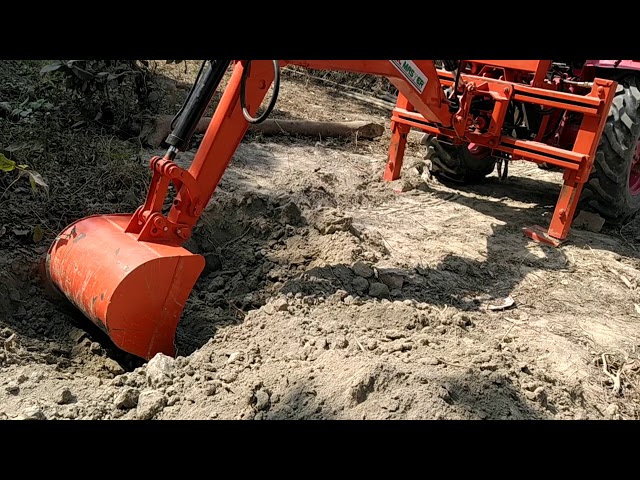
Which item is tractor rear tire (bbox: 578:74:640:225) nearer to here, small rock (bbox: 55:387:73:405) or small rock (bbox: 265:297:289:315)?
small rock (bbox: 265:297:289:315)

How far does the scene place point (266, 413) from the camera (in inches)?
106

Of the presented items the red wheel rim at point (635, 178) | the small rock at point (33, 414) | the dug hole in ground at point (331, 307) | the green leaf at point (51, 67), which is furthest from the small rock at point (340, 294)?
the red wheel rim at point (635, 178)

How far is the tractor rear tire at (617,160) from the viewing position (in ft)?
17.2

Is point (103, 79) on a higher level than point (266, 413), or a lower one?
higher

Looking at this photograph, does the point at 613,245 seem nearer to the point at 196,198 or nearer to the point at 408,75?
the point at 408,75

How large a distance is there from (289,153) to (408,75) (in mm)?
2283

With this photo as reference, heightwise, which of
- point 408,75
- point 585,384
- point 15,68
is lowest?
point 585,384

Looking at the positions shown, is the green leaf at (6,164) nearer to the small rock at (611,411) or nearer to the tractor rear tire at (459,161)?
the small rock at (611,411)

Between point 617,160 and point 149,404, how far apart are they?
4.19 meters

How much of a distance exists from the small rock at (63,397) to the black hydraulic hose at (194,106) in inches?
49.1

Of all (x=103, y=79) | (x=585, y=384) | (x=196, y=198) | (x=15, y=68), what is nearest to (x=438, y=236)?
(x=585, y=384)

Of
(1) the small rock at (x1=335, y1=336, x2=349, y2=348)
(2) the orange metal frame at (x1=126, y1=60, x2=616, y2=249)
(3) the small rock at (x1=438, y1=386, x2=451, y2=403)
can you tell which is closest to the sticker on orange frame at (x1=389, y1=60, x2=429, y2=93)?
(2) the orange metal frame at (x1=126, y1=60, x2=616, y2=249)

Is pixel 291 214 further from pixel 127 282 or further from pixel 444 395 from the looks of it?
pixel 444 395

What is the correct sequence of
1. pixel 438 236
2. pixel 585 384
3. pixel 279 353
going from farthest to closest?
pixel 438 236 < pixel 585 384 < pixel 279 353
